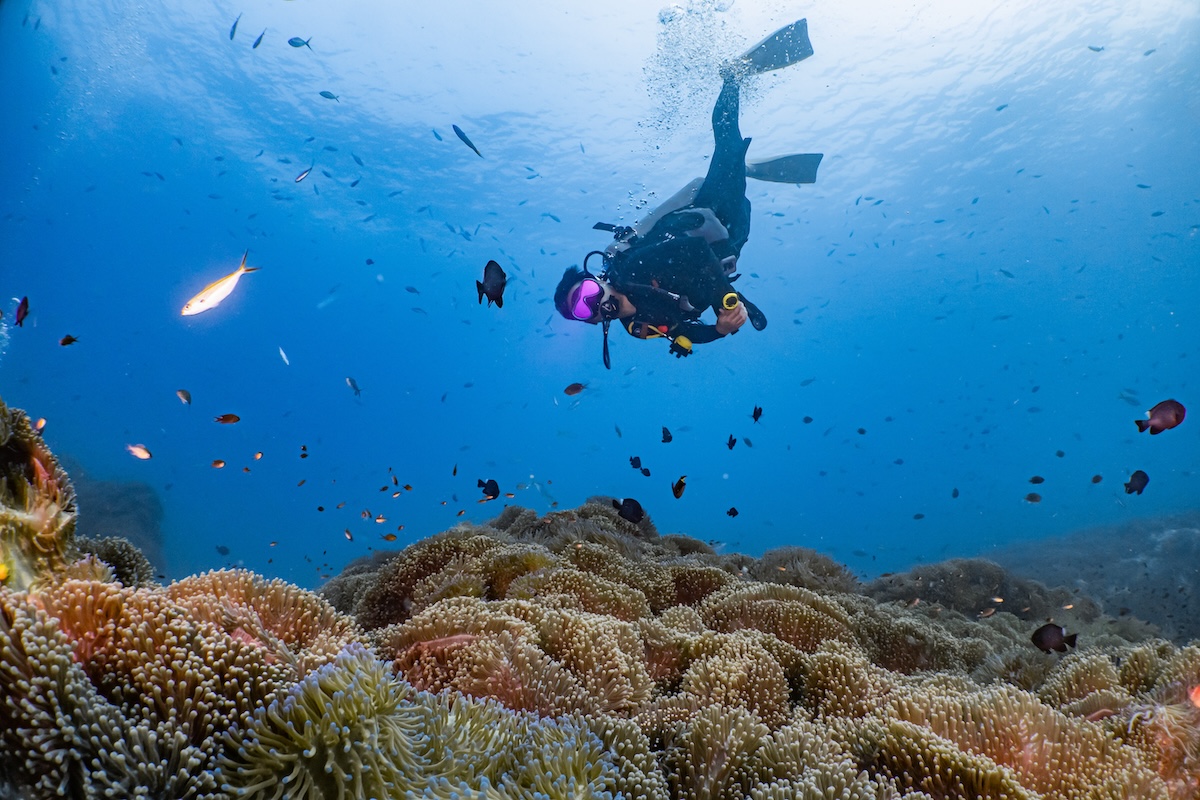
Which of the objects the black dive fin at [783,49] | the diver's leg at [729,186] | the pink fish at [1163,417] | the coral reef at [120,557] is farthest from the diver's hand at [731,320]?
the coral reef at [120,557]

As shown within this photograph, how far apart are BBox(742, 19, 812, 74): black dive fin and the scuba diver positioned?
0.02 m

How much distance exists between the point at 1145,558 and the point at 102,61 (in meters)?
43.3

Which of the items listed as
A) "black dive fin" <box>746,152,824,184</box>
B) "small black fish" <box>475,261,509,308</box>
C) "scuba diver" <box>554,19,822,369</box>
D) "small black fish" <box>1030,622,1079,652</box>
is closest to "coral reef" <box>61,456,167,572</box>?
"scuba diver" <box>554,19,822,369</box>

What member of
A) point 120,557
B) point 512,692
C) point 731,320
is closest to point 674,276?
point 731,320

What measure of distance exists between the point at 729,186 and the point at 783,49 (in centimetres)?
298

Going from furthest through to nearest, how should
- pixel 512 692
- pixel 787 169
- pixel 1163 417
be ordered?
pixel 787 169, pixel 1163 417, pixel 512 692

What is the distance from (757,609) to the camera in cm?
327

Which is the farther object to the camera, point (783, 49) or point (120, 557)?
point (783, 49)

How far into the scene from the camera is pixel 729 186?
892 cm

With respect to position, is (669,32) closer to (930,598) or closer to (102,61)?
(930,598)

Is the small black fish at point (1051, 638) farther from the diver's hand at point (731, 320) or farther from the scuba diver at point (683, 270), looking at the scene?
the diver's hand at point (731, 320)

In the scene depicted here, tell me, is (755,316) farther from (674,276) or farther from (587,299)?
(587,299)

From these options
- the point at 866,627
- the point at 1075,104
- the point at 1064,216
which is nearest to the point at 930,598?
the point at 866,627

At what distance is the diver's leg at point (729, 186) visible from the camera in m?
8.88
